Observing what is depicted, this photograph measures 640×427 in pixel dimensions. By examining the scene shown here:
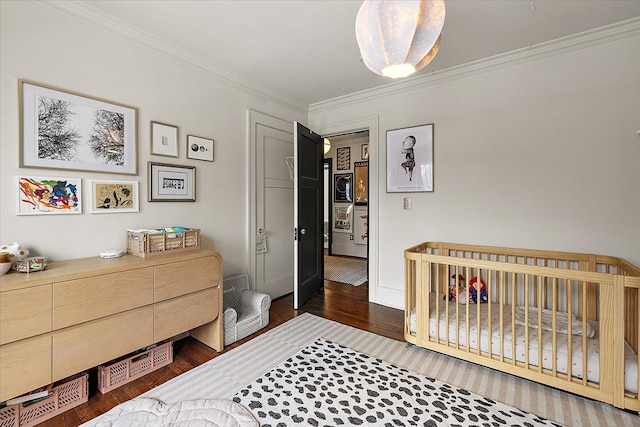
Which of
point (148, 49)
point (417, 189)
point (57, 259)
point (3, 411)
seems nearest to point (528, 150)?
point (417, 189)

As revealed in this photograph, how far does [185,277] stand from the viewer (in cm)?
207

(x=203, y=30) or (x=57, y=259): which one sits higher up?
(x=203, y=30)

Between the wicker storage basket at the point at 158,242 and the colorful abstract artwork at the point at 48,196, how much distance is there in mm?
394

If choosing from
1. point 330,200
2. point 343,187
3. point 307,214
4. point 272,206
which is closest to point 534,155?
point 307,214

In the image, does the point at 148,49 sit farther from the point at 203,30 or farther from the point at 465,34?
the point at 465,34

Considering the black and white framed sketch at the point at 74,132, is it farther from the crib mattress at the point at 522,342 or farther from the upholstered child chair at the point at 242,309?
the crib mattress at the point at 522,342

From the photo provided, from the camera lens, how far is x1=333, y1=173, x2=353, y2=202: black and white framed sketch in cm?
634

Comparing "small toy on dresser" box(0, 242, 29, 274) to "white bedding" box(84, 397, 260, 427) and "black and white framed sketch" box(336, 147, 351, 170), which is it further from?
"black and white framed sketch" box(336, 147, 351, 170)

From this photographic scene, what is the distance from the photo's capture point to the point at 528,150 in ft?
8.25

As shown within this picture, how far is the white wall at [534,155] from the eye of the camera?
2.19m

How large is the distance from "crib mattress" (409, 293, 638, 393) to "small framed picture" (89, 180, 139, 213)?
2.43 m

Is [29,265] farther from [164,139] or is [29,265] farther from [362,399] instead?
[362,399]

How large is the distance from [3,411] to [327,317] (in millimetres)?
2309

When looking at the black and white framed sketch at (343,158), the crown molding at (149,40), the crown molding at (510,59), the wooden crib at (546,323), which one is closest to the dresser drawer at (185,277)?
the wooden crib at (546,323)
